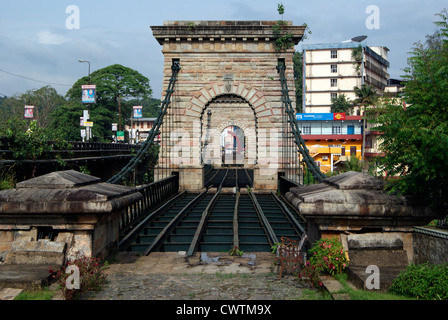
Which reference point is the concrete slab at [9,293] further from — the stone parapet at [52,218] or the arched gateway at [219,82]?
the arched gateway at [219,82]

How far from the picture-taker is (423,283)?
3.63 m

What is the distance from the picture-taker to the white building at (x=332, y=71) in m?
62.5

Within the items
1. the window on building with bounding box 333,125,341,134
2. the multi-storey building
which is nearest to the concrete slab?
the multi-storey building

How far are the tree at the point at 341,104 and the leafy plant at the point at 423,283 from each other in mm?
56891

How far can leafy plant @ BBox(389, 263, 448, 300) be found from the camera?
3539mm

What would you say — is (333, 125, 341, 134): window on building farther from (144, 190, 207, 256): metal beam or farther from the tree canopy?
(144, 190, 207, 256): metal beam

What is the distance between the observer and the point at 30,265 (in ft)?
14.6

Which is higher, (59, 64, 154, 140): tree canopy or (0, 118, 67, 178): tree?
(59, 64, 154, 140): tree canopy

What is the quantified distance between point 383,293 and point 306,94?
206 feet

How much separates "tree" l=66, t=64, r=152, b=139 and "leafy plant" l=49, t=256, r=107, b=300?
5072 cm
